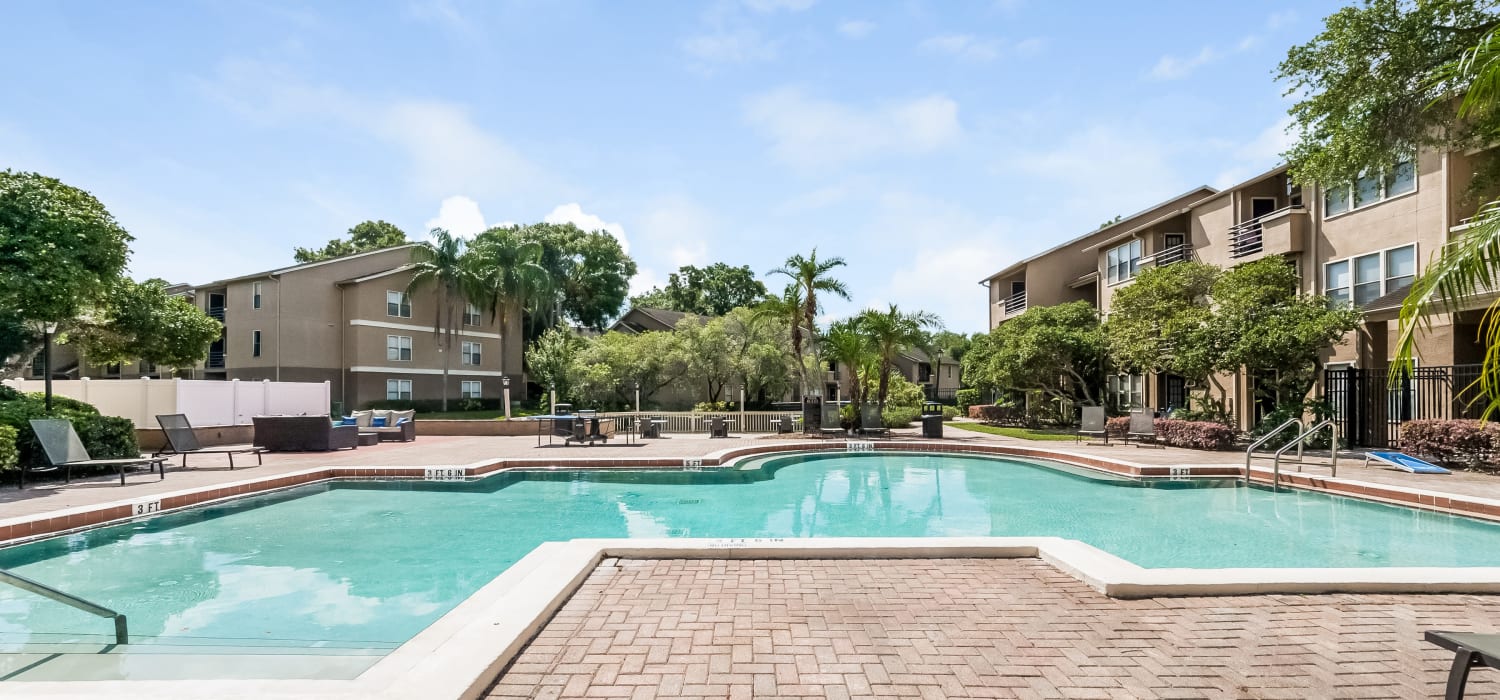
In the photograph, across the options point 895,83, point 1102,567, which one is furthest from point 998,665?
point 895,83

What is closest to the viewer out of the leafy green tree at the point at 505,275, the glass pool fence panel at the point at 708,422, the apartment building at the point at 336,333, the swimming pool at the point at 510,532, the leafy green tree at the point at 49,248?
the swimming pool at the point at 510,532

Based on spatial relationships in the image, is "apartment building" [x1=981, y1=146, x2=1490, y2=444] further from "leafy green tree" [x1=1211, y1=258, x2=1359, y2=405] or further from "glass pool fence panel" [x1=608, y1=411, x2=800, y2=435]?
"glass pool fence panel" [x1=608, y1=411, x2=800, y2=435]

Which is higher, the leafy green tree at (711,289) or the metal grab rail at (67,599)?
the leafy green tree at (711,289)

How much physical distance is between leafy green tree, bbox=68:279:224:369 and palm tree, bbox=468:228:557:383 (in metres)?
12.4

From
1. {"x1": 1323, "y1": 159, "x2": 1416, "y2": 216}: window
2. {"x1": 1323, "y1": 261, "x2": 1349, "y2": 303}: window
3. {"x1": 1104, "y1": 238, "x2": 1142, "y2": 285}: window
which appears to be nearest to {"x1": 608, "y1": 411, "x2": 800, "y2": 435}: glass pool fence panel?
{"x1": 1104, "y1": 238, "x2": 1142, "y2": 285}: window

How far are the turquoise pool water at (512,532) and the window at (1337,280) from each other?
1080 centimetres

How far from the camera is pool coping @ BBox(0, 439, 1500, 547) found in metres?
7.70

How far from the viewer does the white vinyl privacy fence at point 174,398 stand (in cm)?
1686

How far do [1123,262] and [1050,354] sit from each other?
236 inches

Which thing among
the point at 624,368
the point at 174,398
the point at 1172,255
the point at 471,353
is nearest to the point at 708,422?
the point at 624,368

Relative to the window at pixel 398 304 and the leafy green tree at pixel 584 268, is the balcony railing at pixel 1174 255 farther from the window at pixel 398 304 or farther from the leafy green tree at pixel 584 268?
the leafy green tree at pixel 584 268

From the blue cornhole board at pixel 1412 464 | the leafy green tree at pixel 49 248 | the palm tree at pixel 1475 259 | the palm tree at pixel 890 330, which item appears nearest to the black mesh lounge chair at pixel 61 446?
the leafy green tree at pixel 49 248

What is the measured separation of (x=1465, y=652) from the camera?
7.74 feet

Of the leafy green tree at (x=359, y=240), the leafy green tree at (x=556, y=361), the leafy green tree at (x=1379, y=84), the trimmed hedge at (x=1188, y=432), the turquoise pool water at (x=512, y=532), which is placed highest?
the leafy green tree at (x=359, y=240)
